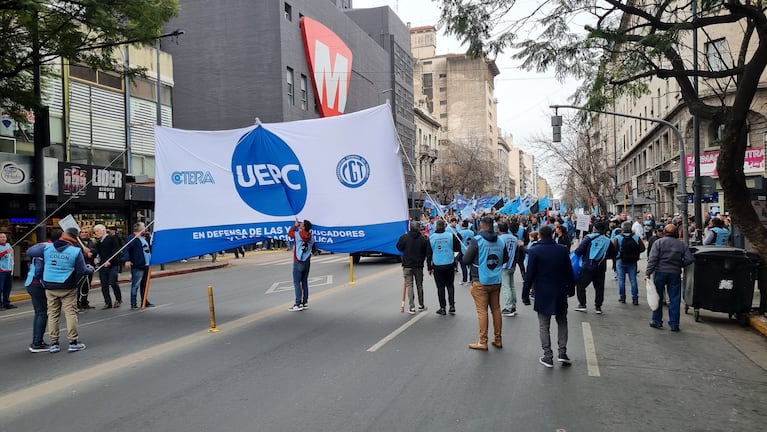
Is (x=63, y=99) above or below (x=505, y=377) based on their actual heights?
above

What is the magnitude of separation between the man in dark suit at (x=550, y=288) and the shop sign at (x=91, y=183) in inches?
665

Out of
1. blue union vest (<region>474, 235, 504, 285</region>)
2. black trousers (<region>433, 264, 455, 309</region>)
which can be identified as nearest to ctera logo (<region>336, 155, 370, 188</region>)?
black trousers (<region>433, 264, 455, 309</region>)

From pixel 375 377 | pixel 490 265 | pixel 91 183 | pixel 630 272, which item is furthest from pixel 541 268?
pixel 91 183

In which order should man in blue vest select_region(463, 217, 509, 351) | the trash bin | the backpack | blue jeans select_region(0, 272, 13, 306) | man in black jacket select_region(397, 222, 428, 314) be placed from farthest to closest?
blue jeans select_region(0, 272, 13, 306) < the backpack < man in black jacket select_region(397, 222, 428, 314) < the trash bin < man in blue vest select_region(463, 217, 509, 351)

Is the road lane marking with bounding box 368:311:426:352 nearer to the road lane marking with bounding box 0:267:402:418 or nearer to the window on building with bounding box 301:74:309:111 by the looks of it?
the road lane marking with bounding box 0:267:402:418

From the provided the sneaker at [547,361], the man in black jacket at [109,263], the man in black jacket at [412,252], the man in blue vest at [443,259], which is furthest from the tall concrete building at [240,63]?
the sneaker at [547,361]

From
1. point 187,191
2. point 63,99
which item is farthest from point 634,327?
point 63,99

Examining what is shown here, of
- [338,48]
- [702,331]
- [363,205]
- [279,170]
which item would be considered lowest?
[702,331]

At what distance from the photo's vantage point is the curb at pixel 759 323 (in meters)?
9.17

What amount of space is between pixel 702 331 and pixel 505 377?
16.3ft

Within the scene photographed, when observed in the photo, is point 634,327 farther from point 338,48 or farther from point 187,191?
point 338,48

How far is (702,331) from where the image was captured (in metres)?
9.42

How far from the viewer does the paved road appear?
5.16 m

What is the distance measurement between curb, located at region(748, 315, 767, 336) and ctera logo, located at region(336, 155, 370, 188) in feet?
23.2
